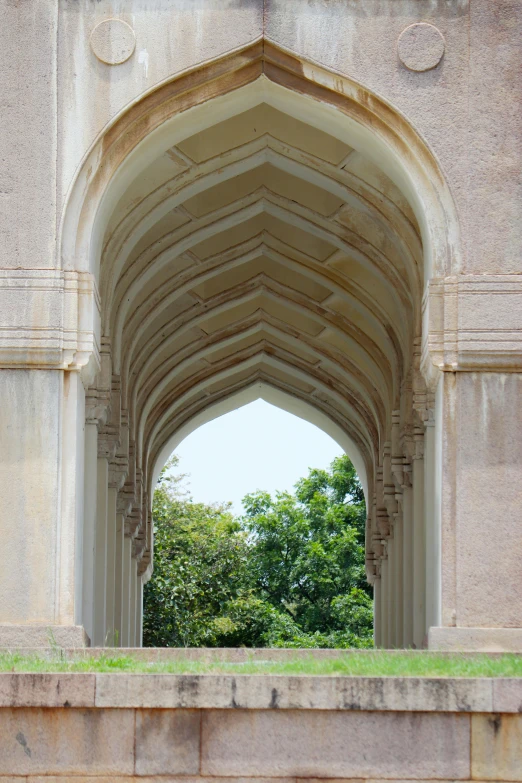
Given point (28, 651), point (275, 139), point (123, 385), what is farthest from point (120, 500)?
point (28, 651)

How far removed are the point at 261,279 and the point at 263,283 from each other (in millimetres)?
90

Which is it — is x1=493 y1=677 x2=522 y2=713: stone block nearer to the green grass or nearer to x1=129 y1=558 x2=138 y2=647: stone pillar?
the green grass

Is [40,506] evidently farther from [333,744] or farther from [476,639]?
[333,744]

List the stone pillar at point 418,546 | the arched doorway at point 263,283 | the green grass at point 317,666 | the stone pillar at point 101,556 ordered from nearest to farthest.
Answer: the green grass at point 317,666 < the arched doorway at point 263,283 < the stone pillar at point 101,556 < the stone pillar at point 418,546

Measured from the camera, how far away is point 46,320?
29.5ft

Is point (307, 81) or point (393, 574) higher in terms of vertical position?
point (307, 81)

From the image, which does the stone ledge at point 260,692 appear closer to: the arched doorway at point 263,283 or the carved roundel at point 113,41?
the arched doorway at point 263,283

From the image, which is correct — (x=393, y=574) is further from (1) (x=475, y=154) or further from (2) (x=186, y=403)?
(1) (x=475, y=154)

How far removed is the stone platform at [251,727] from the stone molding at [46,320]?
304 centimetres

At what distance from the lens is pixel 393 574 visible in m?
16.7

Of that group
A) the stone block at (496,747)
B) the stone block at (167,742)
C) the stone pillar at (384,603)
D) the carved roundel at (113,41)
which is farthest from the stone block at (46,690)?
the stone pillar at (384,603)

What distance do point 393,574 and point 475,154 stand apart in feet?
27.5

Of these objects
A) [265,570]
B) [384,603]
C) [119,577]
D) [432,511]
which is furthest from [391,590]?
[265,570]

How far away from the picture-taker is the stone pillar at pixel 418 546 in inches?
509
